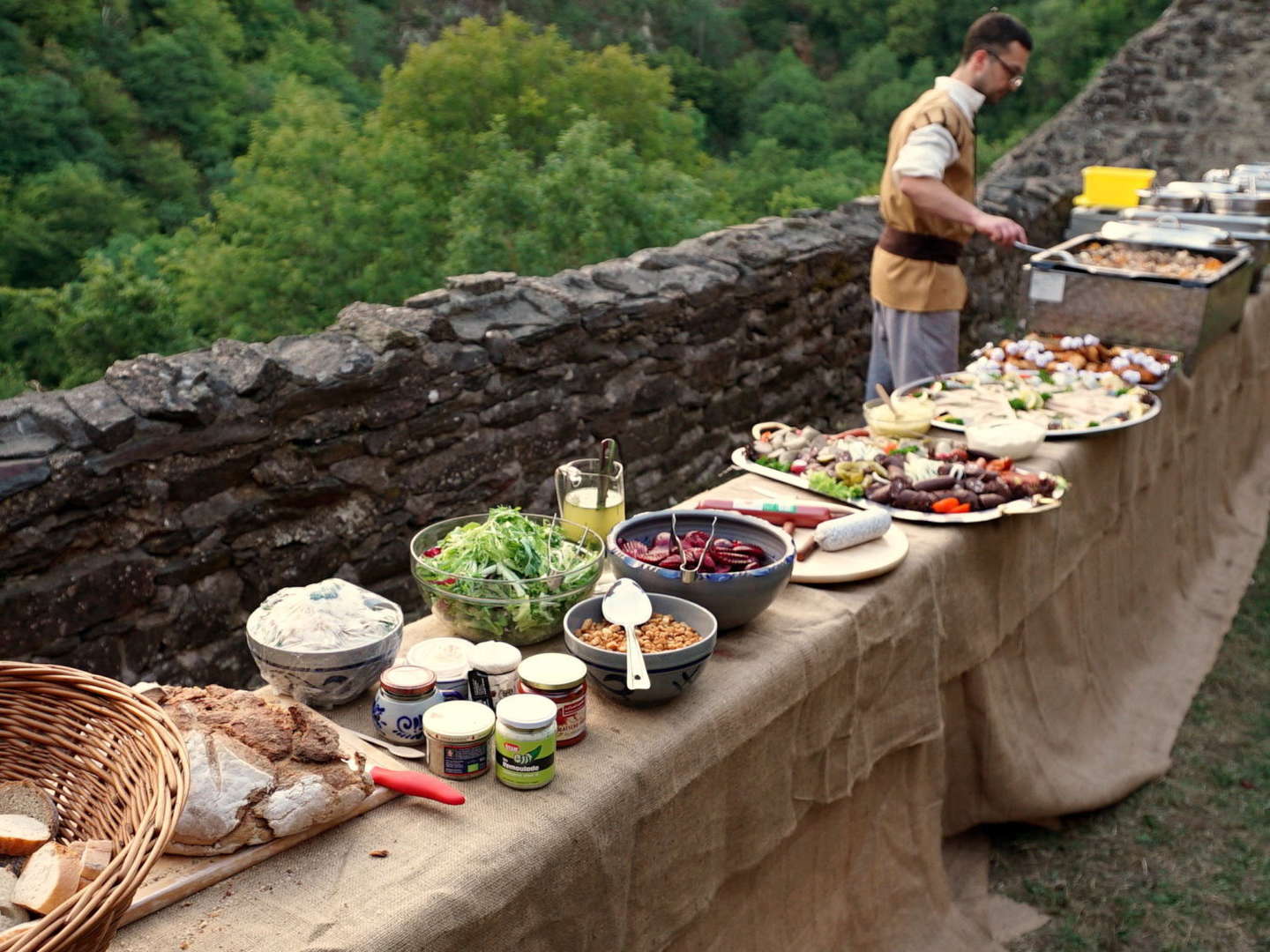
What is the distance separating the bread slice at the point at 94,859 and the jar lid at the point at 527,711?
1.64 ft

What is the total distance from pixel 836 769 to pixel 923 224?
267cm

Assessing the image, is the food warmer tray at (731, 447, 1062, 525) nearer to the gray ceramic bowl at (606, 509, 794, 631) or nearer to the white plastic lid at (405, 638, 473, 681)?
the gray ceramic bowl at (606, 509, 794, 631)

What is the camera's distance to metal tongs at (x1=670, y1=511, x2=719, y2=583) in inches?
75.4

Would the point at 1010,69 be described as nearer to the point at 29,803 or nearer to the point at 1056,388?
the point at 1056,388

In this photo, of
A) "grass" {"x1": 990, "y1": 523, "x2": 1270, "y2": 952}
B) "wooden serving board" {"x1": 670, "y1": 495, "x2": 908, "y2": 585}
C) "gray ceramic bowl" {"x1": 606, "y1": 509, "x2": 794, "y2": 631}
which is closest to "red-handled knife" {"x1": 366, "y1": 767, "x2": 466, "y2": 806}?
"gray ceramic bowl" {"x1": 606, "y1": 509, "x2": 794, "y2": 631}

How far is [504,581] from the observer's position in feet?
6.02

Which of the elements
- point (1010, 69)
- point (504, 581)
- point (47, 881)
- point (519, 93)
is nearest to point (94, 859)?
point (47, 881)

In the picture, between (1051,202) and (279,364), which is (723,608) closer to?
(279,364)

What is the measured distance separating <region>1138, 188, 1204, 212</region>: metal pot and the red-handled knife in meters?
4.86

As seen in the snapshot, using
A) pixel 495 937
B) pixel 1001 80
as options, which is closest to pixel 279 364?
pixel 495 937

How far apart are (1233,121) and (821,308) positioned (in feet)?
34.8

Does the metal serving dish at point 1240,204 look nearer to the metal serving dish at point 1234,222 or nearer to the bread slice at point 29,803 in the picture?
the metal serving dish at point 1234,222

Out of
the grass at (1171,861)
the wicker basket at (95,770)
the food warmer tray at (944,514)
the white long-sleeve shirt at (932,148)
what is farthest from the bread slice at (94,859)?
the white long-sleeve shirt at (932,148)

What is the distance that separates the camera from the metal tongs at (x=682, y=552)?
1.92 m
